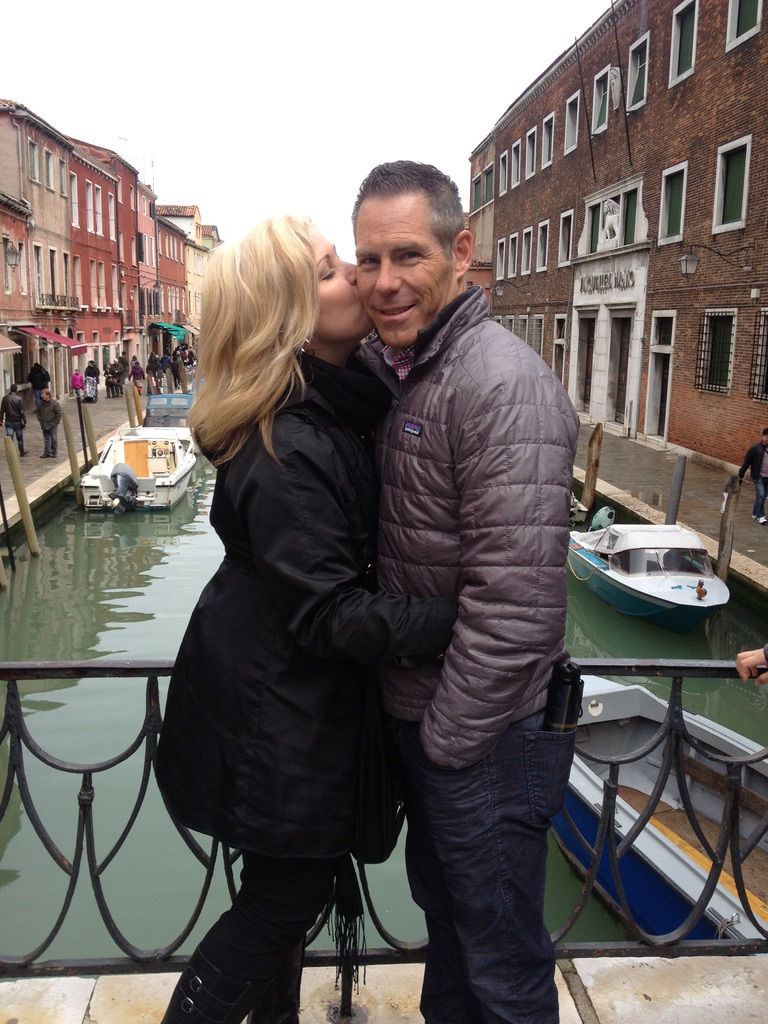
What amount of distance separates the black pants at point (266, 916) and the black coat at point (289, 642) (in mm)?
72

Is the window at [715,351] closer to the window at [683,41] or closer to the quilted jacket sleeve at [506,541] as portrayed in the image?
the window at [683,41]

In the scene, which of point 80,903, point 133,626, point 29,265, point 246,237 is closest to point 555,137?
point 29,265

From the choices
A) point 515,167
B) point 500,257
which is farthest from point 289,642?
point 500,257

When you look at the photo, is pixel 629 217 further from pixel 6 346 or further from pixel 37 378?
pixel 37 378

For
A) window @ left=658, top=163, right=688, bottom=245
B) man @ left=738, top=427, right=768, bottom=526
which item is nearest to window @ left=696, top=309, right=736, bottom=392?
window @ left=658, top=163, right=688, bottom=245

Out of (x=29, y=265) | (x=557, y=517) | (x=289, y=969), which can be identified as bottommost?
(x=289, y=969)

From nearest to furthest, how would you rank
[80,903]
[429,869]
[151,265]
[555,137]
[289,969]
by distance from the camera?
[429,869], [289,969], [80,903], [555,137], [151,265]

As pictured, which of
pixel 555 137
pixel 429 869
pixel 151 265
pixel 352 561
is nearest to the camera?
pixel 352 561

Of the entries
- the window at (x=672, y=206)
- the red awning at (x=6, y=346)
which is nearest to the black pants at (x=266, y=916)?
the window at (x=672, y=206)

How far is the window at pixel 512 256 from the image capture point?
2898 centimetres

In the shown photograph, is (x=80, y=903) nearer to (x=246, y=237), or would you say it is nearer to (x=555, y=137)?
(x=246, y=237)

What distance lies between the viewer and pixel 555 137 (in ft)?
78.9

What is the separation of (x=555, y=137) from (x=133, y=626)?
61.9 feet

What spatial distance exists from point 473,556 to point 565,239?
79.7 ft
